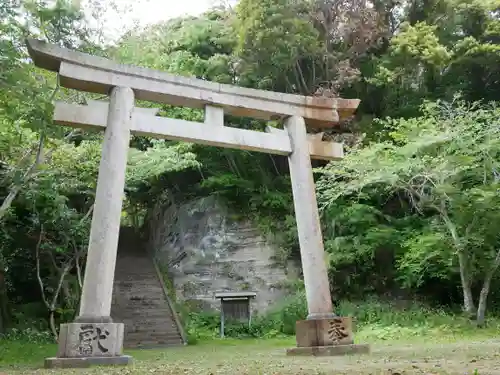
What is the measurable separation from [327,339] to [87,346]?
138 inches

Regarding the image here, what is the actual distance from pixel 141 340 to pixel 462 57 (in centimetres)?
1353

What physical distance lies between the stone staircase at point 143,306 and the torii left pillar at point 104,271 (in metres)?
6.72

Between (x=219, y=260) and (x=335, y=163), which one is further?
(x=219, y=260)

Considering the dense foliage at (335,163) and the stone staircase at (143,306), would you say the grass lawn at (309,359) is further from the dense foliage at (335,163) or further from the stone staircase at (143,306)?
the dense foliage at (335,163)

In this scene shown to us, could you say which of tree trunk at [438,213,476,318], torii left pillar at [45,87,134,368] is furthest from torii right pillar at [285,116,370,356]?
tree trunk at [438,213,476,318]

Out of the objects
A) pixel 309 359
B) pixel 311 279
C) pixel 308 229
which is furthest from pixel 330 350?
pixel 308 229

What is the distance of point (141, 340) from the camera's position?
1296 centimetres

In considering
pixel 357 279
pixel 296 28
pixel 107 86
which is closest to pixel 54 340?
pixel 107 86

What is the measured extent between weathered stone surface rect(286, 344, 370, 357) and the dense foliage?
5.66 meters

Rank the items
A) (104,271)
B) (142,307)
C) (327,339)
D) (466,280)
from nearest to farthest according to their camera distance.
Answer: (104,271), (327,339), (466,280), (142,307)

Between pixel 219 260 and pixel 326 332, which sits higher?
pixel 219 260

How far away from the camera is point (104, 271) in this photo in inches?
249

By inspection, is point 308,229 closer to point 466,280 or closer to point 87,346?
point 87,346

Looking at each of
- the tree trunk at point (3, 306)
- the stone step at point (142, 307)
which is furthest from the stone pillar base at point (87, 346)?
the tree trunk at point (3, 306)
